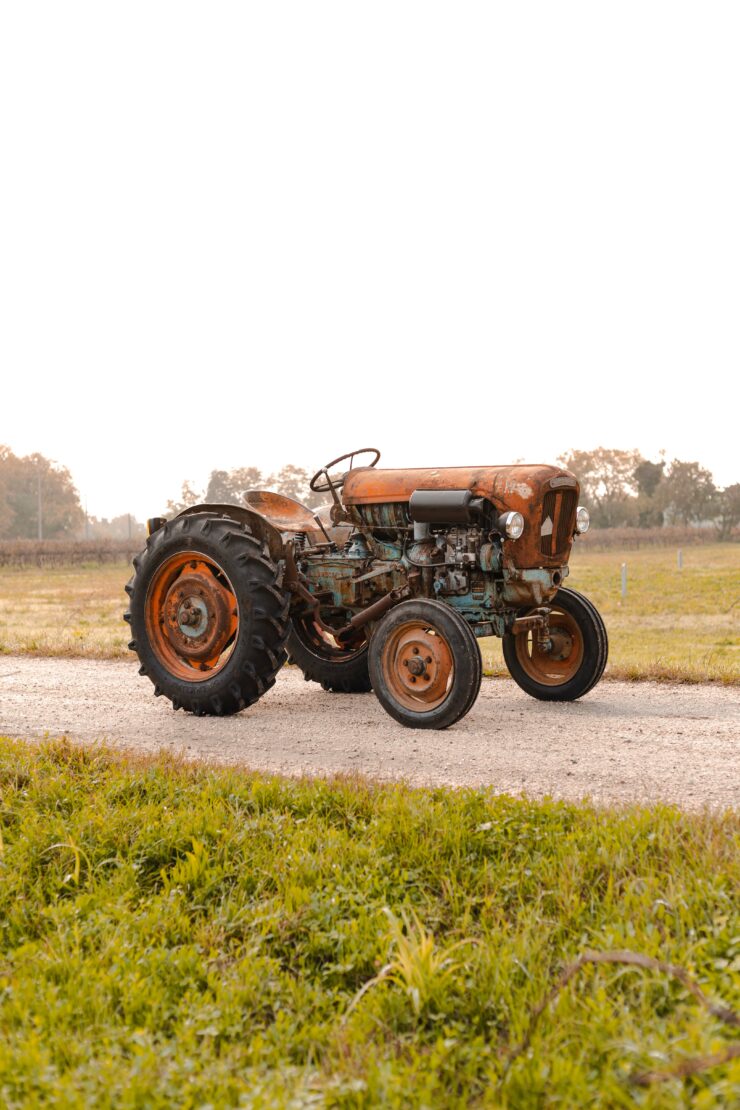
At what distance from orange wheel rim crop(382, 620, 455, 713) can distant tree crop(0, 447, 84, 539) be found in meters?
92.6

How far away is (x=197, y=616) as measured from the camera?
8.50m

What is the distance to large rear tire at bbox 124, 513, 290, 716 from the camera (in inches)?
314

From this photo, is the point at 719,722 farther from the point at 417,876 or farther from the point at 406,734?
the point at 417,876

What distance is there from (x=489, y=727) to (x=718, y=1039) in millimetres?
4583

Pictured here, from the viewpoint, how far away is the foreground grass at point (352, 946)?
287cm

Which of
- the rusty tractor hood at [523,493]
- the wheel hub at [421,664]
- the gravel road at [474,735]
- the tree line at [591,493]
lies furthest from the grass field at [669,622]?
the tree line at [591,493]

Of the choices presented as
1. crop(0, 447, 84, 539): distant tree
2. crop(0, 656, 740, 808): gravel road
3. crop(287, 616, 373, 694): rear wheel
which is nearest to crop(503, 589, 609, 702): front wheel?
crop(0, 656, 740, 808): gravel road

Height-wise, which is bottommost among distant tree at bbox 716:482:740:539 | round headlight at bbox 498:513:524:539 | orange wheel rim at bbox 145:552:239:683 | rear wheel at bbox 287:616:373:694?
rear wheel at bbox 287:616:373:694

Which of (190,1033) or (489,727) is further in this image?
(489,727)

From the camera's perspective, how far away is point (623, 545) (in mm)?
61156

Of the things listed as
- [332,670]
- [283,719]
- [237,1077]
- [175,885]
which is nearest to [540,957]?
[237,1077]

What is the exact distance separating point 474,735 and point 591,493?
8393cm

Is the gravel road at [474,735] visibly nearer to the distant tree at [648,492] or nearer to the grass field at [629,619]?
the grass field at [629,619]

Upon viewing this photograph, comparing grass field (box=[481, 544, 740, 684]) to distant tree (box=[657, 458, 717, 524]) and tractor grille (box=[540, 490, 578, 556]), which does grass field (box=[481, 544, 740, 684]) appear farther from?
distant tree (box=[657, 458, 717, 524])
